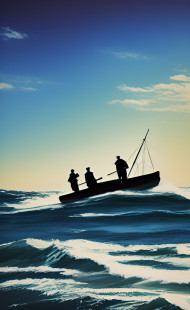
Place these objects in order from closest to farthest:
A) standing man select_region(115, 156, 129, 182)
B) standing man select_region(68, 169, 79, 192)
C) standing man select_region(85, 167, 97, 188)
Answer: standing man select_region(115, 156, 129, 182)
standing man select_region(85, 167, 97, 188)
standing man select_region(68, 169, 79, 192)

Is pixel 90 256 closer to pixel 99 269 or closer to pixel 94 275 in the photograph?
pixel 99 269

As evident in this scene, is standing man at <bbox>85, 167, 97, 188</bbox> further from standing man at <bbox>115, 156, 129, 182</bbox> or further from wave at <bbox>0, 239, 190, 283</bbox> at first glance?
wave at <bbox>0, 239, 190, 283</bbox>

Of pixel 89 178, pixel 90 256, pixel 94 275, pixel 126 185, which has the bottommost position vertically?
pixel 94 275

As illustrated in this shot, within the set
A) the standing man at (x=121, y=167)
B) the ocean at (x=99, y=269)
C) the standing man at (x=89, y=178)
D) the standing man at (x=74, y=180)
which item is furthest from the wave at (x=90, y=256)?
the standing man at (x=74, y=180)

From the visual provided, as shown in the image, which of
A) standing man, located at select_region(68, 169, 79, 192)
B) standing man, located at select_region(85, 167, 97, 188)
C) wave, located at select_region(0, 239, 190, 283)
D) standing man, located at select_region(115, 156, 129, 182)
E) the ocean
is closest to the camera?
the ocean

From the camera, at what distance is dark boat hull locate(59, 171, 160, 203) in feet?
83.4

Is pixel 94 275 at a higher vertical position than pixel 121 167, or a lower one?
lower

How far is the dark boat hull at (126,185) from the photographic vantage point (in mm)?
25422

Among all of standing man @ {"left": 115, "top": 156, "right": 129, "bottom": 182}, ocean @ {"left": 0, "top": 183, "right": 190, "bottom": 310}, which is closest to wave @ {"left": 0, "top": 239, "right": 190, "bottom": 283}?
ocean @ {"left": 0, "top": 183, "right": 190, "bottom": 310}

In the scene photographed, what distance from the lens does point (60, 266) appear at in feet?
27.7

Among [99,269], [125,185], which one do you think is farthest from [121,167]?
[99,269]

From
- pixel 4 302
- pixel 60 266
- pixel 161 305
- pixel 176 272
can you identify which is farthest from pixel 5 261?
pixel 161 305

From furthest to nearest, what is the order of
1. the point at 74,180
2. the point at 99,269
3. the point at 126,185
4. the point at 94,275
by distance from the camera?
the point at 74,180 < the point at 126,185 < the point at 99,269 < the point at 94,275

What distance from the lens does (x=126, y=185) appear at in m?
25.4
